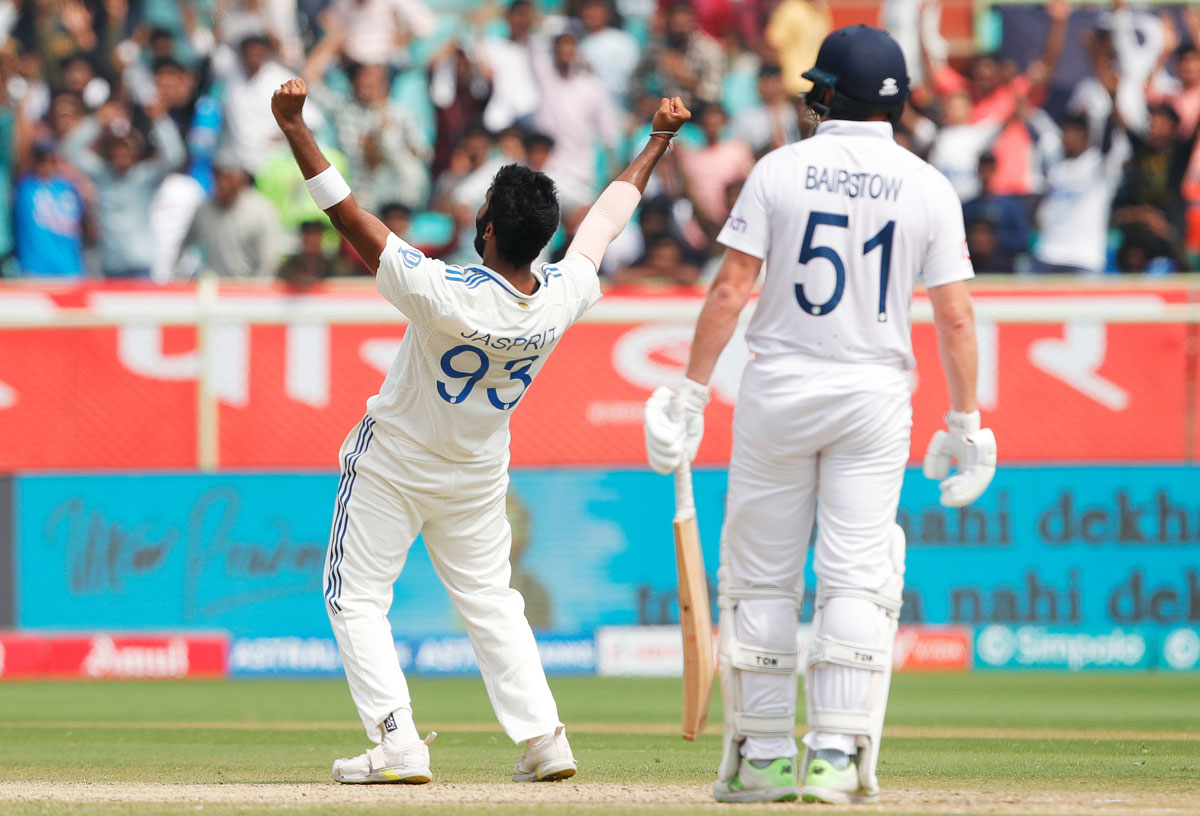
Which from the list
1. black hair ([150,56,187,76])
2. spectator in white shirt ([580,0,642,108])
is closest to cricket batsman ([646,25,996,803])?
spectator in white shirt ([580,0,642,108])

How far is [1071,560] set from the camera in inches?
493

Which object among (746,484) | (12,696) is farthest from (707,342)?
(12,696)

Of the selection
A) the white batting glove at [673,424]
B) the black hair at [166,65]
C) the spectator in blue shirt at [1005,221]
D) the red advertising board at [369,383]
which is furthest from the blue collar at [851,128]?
the black hair at [166,65]

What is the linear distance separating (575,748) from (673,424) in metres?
2.98

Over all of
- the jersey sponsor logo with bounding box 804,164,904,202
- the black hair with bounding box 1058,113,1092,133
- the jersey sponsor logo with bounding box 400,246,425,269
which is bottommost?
the black hair with bounding box 1058,113,1092,133

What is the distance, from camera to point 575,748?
25.5 ft

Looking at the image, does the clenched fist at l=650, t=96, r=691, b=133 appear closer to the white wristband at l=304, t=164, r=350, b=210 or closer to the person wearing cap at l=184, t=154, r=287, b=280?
the white wristband at l=304, t=164, r=350, b=210

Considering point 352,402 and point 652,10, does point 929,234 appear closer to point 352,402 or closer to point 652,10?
point 352,402

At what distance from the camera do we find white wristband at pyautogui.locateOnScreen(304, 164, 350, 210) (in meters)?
5.52

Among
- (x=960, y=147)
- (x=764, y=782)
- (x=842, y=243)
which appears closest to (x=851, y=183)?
(x=842, y=243)

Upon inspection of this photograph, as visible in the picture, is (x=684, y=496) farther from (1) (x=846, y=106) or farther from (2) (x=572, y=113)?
(2) (x=572, y=113)

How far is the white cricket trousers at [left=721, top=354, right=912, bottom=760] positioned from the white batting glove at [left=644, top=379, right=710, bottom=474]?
15 centimetres

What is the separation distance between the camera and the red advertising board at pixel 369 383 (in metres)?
12.9

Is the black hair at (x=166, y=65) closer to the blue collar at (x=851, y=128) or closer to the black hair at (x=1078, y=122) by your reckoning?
the black hair at (x=1078, y=122)
